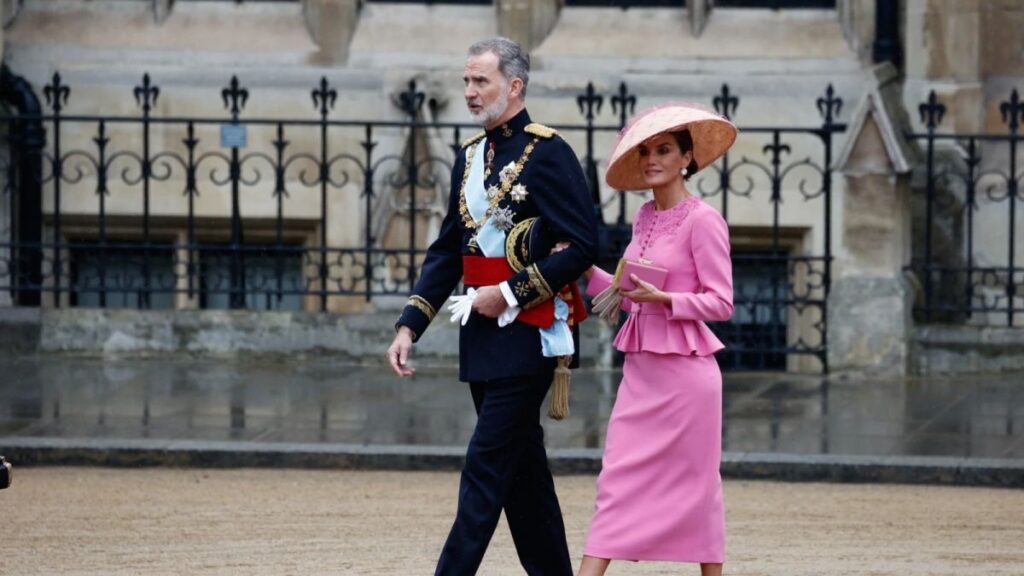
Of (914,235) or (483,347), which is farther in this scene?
(914,235)

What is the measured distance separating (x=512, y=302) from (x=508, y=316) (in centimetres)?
7

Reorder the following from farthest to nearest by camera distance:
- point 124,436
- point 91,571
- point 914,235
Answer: point 914,235 < point 124,436 < point 91,571

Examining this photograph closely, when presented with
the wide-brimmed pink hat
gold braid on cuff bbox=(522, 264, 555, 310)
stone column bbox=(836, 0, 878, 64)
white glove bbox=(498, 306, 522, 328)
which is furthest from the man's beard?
stone column bbox=(836, 0, 878, 64)

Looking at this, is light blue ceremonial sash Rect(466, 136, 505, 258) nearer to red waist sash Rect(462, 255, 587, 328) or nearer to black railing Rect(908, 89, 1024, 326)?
red waist sash Rect(462, 255, 587, 328)

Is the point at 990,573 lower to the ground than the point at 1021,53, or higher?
lower

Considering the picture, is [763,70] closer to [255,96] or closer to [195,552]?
[255,96]

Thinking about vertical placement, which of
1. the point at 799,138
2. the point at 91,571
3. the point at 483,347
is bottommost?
the point at 91,571

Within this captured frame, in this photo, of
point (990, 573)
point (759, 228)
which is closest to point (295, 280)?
point (759, 228)

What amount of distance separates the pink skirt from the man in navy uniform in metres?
0.28

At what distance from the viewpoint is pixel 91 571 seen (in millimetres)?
7922

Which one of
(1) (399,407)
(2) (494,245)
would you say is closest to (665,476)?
(2) (494,245)

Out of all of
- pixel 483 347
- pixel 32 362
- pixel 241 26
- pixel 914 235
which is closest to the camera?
pixel 483 347

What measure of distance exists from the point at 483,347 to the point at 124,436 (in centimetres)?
440

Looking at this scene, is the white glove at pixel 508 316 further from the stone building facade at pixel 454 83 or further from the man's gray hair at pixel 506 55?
the stone building facade at pixel 454 83
